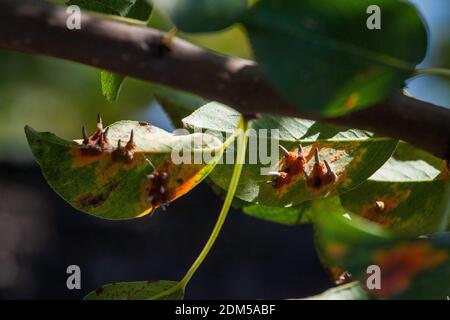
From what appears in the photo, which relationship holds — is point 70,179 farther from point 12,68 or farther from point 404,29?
point 12,68

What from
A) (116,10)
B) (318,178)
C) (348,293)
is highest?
(116,10)

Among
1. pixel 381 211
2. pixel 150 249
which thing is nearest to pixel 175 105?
pixel 381 211

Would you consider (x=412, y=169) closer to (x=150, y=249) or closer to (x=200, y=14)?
(x=200, y=14)

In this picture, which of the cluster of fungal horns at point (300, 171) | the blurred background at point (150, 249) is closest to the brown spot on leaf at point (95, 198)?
the cluster of fungal horns at point (300, 171)

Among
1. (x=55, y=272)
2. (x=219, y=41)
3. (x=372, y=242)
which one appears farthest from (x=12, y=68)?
(x=372, y=242)

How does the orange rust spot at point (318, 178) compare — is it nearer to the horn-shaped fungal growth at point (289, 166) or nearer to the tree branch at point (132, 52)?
the horn-shaped fungal growth at point (289, 166)

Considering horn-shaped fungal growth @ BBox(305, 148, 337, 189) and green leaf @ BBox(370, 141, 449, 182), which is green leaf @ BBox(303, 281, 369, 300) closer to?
horn-shaped fungal growth @ BBox(305, 148, 337, 189)

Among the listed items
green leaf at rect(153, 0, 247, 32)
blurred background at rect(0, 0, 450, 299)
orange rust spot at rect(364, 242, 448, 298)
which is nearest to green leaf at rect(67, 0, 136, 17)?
green leaf at rect(153, 0, 247, 32)
